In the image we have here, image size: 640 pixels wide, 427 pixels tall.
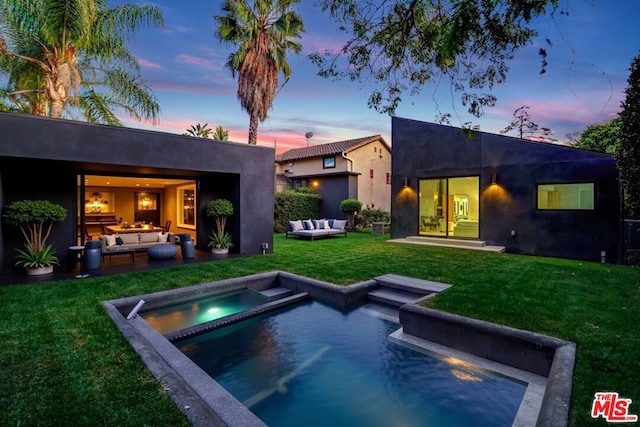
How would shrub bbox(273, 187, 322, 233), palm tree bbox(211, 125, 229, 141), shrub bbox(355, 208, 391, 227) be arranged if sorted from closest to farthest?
1. shrub bbox(273, 187, 322, 233)
2. palm tree bbox(211, 125, 229, 141)
3. shrub bbox(355, 208, 391, 227)

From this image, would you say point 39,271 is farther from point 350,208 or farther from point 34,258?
point 350,208

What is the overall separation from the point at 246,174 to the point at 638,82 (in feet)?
32.1

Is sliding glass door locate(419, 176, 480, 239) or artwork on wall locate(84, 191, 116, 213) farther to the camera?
artwork on wall locate(84, 191, 116, 213)

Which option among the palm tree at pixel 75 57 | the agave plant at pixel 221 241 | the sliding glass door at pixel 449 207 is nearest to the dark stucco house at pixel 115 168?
the agave plant at pixel 221 241

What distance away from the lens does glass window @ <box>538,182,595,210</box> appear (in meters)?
9.86

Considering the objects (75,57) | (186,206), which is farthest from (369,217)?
(75,57)

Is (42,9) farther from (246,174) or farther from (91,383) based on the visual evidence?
(91,383)

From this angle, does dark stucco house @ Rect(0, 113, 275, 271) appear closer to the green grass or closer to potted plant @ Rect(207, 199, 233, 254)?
potted plant @ Rect(207, 199, 233, 254)

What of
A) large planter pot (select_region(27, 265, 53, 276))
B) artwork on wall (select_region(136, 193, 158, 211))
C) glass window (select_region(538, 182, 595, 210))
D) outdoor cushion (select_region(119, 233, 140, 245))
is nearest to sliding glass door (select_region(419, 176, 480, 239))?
glass window (select_region(538, 182, 595, 210))

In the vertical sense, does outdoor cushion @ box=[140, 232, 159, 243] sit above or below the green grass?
above

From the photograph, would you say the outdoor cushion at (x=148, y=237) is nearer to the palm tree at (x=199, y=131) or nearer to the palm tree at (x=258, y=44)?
the palm tree at (x=258, y=44)

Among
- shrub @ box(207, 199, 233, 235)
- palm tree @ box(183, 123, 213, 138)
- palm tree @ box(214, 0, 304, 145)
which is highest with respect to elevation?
palm tree @ box(214, 0, 304, 145)

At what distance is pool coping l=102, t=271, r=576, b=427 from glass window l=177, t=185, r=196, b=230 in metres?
7.82

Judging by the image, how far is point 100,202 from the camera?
606 inches
